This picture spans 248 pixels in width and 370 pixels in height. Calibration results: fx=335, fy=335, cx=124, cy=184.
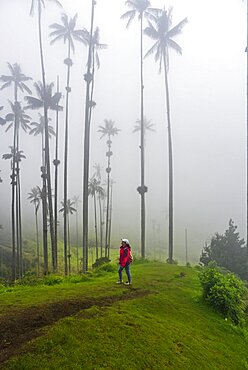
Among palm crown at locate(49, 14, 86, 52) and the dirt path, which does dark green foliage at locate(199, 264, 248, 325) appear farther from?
palm crown at locate(49, 14, 86, 52)

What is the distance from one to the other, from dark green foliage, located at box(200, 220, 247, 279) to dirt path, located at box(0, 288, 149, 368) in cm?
1769

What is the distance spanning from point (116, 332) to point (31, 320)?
165 cm

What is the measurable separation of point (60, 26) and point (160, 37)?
29.3 ft

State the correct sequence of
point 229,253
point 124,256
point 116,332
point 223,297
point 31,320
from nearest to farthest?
point 116,332 → point 31,320 → point 223,297 → point 124,256 → point 229,253

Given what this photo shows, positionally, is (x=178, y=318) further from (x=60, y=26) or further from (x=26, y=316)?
(x=60, y=26)

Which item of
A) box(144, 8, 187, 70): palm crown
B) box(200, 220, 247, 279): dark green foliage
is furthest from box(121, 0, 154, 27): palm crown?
box(200, 220, 247, 279): dark green foliage

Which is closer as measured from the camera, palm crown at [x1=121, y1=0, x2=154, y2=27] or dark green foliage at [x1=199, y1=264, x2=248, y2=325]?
dark green foliage at [x1=199, y1=264, x2=248, y2=325]

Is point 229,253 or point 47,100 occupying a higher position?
point 47,100

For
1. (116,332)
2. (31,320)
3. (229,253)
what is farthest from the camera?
(229,253)

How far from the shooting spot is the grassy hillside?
17.1 feet

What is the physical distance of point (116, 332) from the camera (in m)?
6.33

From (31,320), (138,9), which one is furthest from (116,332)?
(138,9)

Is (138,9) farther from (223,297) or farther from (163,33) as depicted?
(223,297)

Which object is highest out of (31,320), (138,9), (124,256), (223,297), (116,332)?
(138,9)
